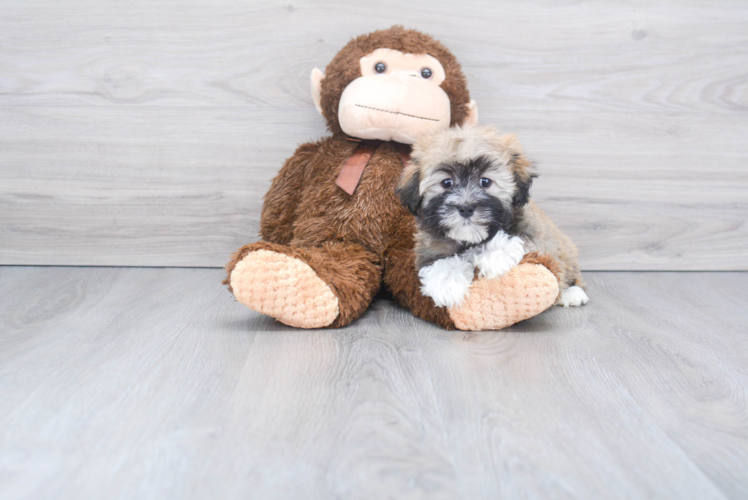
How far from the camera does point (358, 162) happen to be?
1.56 metres

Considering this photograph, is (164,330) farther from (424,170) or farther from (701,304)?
(701,304)

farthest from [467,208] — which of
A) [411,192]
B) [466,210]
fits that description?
[411,192]

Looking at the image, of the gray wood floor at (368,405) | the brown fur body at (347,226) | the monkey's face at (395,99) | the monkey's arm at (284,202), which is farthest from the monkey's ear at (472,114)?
the gray wood floor at (368,405)

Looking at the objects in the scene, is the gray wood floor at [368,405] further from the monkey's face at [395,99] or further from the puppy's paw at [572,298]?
the monkey's face at [395,99]

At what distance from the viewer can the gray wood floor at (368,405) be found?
0.75 meters

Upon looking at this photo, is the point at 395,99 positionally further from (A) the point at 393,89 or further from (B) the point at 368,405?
(B) the point at 368,405

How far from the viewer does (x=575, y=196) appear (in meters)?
1.88

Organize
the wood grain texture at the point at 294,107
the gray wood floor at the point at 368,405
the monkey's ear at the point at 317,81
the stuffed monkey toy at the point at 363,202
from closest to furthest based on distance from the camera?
the gray wood floor at the point at 368,405, the stuffed monkey toy at the point at 363,202, the monkey's ear at the point at 317,81, the wood grain texture at the point at 294,107

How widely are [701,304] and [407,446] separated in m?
1.17

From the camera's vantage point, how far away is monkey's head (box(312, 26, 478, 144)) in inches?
57.1

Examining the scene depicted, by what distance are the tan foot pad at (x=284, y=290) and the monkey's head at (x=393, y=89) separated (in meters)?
0.45

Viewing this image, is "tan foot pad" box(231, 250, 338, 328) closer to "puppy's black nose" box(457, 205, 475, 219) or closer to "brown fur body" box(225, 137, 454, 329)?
"brown fur body" box(225, 137, 454, 329)

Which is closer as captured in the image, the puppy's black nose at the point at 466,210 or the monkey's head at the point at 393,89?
the puppy's black nose at the point at 466,210

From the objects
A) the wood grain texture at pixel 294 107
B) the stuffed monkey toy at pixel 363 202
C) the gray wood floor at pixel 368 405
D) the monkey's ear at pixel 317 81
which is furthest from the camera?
the wood grain texture at pixel 294 107
